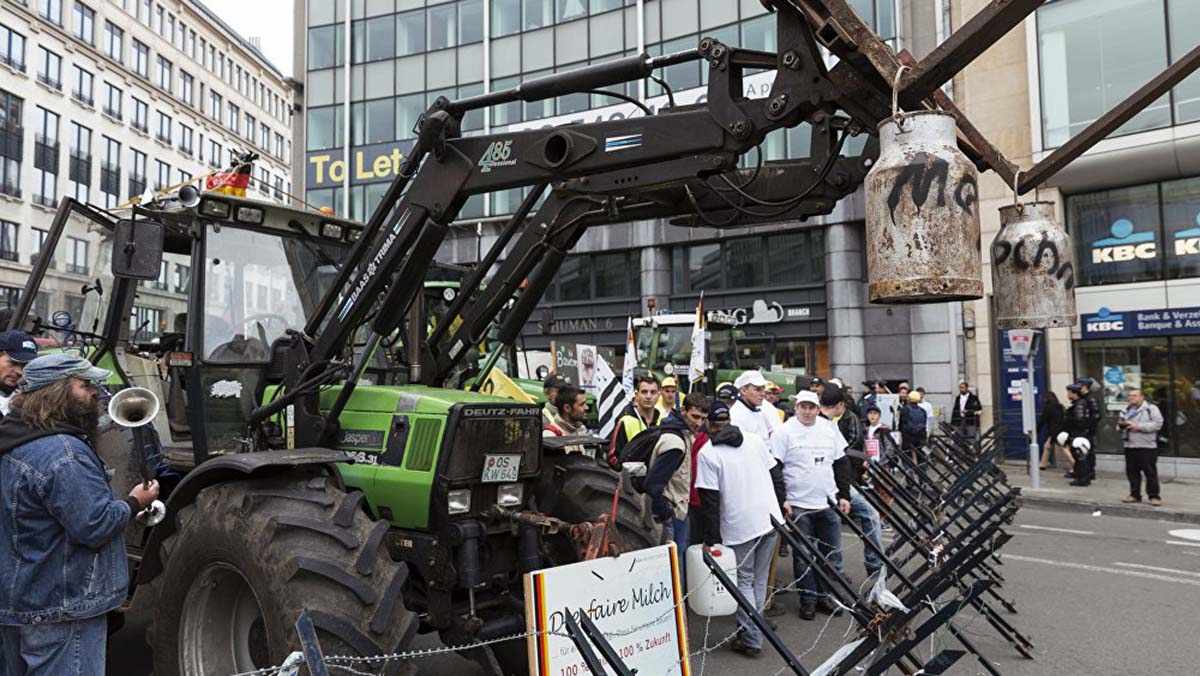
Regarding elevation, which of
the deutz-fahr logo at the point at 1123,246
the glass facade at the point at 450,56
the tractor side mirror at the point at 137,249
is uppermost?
the glass facade at the point at 450,56

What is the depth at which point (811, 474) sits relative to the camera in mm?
7375

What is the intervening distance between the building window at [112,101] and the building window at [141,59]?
106 inches

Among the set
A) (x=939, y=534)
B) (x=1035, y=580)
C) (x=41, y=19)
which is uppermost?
(x=41, y=19)

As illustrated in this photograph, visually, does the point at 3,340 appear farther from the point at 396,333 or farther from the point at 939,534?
the point at 939,534

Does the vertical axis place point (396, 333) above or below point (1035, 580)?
above

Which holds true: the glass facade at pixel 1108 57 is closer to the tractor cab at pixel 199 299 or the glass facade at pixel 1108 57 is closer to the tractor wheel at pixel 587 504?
the tractor wheel at pixel 587 504

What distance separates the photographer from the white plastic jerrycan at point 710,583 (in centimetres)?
617

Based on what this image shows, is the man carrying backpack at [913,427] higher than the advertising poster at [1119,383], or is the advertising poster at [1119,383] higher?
the advertising poster at [1119,383]

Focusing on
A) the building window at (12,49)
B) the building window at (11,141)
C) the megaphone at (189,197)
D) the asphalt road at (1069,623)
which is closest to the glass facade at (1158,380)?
the asphalt road at (1069,623)

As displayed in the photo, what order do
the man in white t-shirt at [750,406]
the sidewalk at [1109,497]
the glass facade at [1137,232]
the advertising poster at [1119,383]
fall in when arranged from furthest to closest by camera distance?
the advertising poster at [1119,383]
the glass facade at [1137,232]
the sidewalk at [1109,497]
the man in white t-shirt at [750,406]

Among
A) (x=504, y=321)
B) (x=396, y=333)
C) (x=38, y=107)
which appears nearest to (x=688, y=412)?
(x=504, y=321)

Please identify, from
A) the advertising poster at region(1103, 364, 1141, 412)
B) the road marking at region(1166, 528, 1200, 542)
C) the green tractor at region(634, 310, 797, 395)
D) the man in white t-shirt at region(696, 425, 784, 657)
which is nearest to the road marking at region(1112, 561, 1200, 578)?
the road marking at region(1166, 528, 1200, 542)

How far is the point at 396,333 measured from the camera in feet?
20.2

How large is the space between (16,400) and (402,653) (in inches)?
77.1
